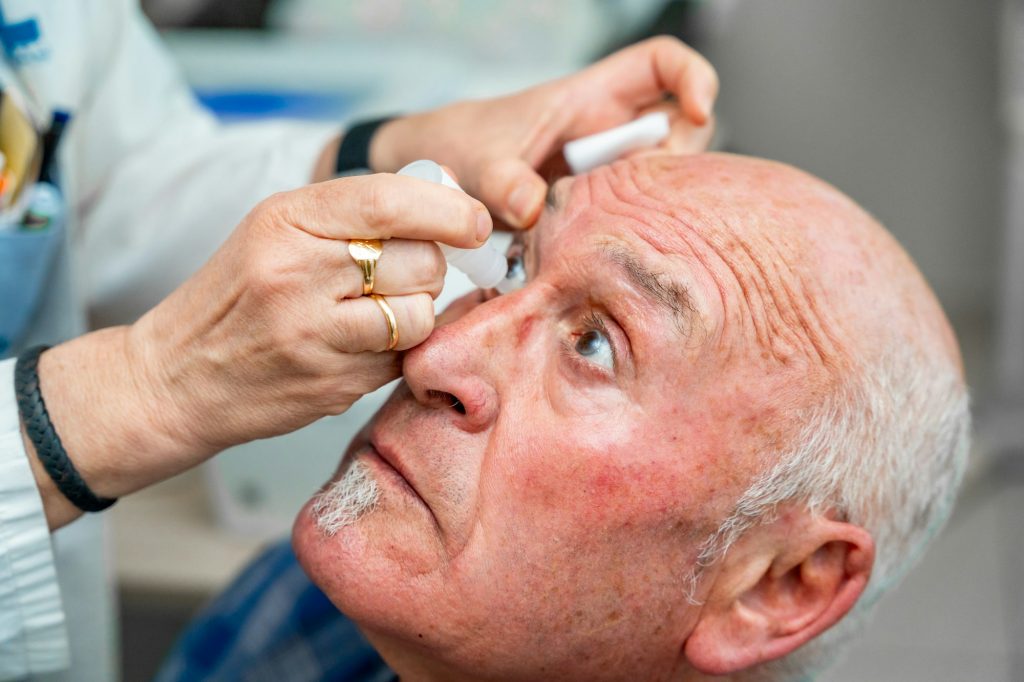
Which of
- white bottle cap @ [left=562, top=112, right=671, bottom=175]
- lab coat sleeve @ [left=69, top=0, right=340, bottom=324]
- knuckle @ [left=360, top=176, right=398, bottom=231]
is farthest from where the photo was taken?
lab coat sleeve @ [left=69, top=0, right=340, bottom=324]

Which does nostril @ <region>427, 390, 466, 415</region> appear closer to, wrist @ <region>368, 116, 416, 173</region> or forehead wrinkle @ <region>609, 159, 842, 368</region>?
forehead wrinkle @ <region>609, 159, 842, 368</region>

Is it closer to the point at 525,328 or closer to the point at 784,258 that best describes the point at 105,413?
the point at 525,328

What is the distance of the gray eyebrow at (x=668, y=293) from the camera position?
1.02 m

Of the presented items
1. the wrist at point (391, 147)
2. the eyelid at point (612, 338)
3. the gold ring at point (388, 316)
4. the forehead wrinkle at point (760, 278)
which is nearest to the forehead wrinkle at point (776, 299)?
the forehead wrinkle at point (760, 278)

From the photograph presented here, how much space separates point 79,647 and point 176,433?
23.0 inches

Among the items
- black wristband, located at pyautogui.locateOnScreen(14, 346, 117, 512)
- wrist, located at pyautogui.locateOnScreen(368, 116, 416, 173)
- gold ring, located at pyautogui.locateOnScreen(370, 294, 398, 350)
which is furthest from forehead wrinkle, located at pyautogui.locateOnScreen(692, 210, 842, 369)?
black wristband, located at pyautogui.locateOnScreen(14, 346, 117, 512)

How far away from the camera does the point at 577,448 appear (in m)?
1.01

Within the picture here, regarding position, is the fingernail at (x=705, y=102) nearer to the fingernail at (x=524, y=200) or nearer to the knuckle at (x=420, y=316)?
the fingernail at (x=524, y=200)

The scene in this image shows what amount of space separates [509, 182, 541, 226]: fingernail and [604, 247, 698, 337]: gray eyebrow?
17cm

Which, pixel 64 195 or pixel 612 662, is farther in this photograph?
pixel 64 195

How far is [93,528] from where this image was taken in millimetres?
1392

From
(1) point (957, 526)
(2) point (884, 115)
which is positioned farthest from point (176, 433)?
(2) point (884, 115)

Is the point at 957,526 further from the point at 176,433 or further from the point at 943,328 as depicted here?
the point at 176,433

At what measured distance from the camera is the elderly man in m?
1.01
